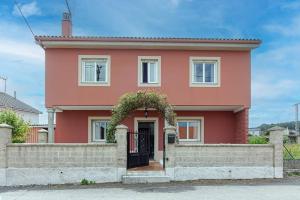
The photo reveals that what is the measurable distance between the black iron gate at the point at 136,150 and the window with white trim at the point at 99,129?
3997 mm

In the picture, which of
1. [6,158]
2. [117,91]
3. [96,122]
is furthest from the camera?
[96,122]

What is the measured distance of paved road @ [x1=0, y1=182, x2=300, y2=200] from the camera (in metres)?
12.6

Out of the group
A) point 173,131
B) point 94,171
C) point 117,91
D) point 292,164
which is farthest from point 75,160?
point 292,164

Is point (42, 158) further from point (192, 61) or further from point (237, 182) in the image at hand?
point (192, 61)

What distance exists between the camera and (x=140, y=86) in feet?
65.9

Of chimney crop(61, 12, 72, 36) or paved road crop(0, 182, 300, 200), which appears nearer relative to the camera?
paved road crop(0, 182, 300, 200)

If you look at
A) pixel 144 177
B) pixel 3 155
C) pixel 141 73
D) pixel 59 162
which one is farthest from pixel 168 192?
pixel 141 73

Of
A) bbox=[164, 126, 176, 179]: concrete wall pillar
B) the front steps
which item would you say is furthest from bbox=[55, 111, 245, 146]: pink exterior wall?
the front steps

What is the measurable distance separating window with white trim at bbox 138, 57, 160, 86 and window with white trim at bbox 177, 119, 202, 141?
11.0 ft

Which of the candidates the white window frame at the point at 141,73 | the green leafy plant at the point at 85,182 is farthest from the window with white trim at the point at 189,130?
the green leafy plant at the point at 85,182

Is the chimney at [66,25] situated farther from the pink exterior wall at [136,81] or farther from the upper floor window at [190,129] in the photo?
the upper floor window at [190,129]

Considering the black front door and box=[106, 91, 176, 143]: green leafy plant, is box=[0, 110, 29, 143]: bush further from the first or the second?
box=[106, 91, 176, 143]: green leafy plant

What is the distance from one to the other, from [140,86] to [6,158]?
7.59 meters

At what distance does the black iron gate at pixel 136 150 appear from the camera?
16750 mm
